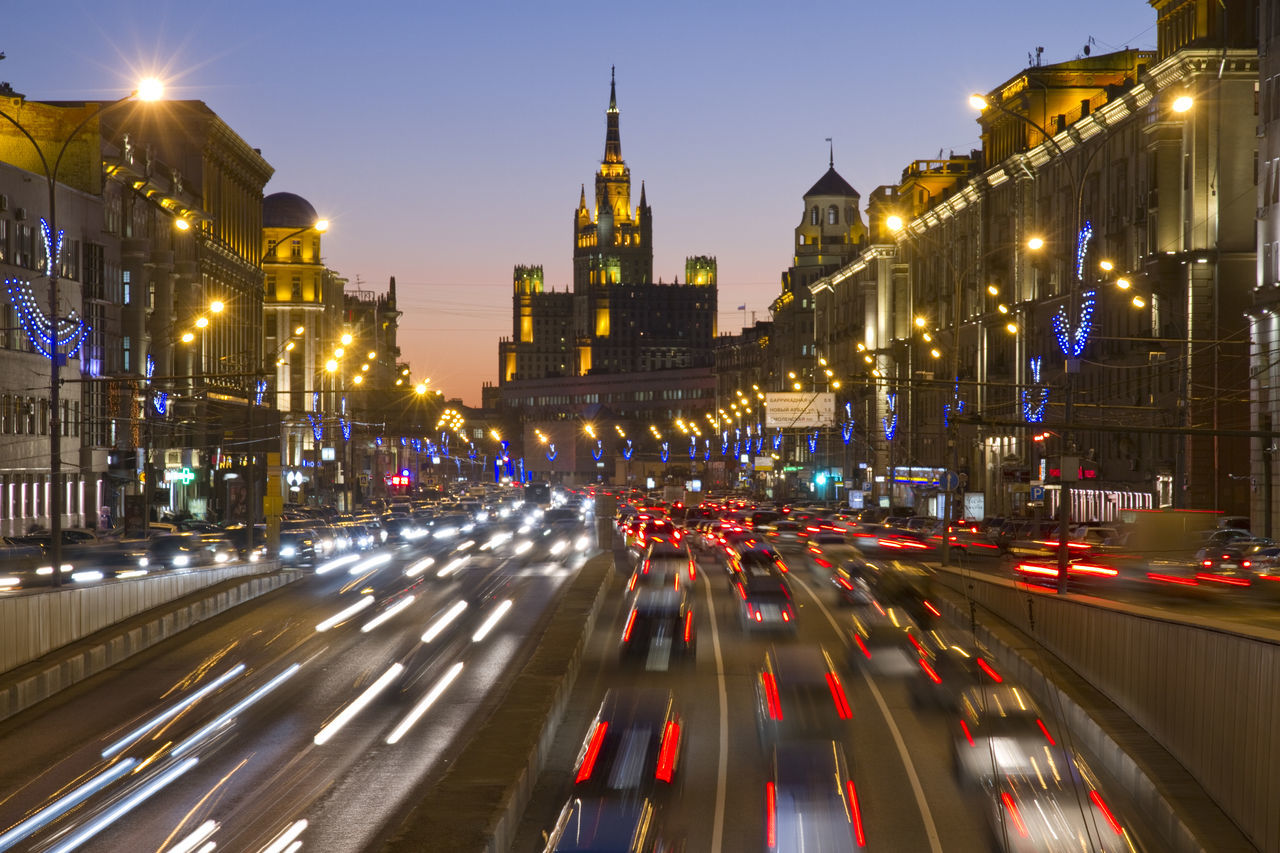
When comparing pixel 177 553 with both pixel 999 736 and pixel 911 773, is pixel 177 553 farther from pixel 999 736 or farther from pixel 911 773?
pixel 911 773

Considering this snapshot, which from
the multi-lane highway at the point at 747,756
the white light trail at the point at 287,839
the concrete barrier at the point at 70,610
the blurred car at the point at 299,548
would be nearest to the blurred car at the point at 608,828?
the multi-lane highway at the point at 747,756

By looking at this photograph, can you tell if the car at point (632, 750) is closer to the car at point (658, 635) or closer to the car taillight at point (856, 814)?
the car taillight at point (856, 814)

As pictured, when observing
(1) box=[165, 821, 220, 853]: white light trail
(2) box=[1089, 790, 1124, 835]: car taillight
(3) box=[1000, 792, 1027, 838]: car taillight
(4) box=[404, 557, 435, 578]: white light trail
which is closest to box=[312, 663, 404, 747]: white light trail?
(1) box=[165, 821, 220, 853]: white light trail

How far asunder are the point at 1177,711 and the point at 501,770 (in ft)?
27.5

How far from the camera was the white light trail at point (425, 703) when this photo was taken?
24516 millimetres

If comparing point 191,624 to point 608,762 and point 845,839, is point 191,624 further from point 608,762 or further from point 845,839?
point 845,839

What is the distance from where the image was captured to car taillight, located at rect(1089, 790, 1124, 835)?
17.9 metres

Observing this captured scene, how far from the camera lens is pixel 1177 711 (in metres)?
20.1

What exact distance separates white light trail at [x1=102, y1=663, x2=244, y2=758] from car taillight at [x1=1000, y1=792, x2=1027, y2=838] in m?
12.2

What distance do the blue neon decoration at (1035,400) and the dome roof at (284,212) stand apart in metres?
80.8

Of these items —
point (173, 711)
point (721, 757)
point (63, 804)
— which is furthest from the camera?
point (173, 711)

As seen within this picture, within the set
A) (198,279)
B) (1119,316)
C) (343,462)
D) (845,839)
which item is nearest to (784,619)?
(845,839)

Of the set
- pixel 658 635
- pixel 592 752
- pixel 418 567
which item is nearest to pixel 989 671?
pixel 658 635

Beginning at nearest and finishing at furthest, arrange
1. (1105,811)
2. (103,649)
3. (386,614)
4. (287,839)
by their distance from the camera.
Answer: (287,839)
(1105,811)
(103,649)
(386,614)
